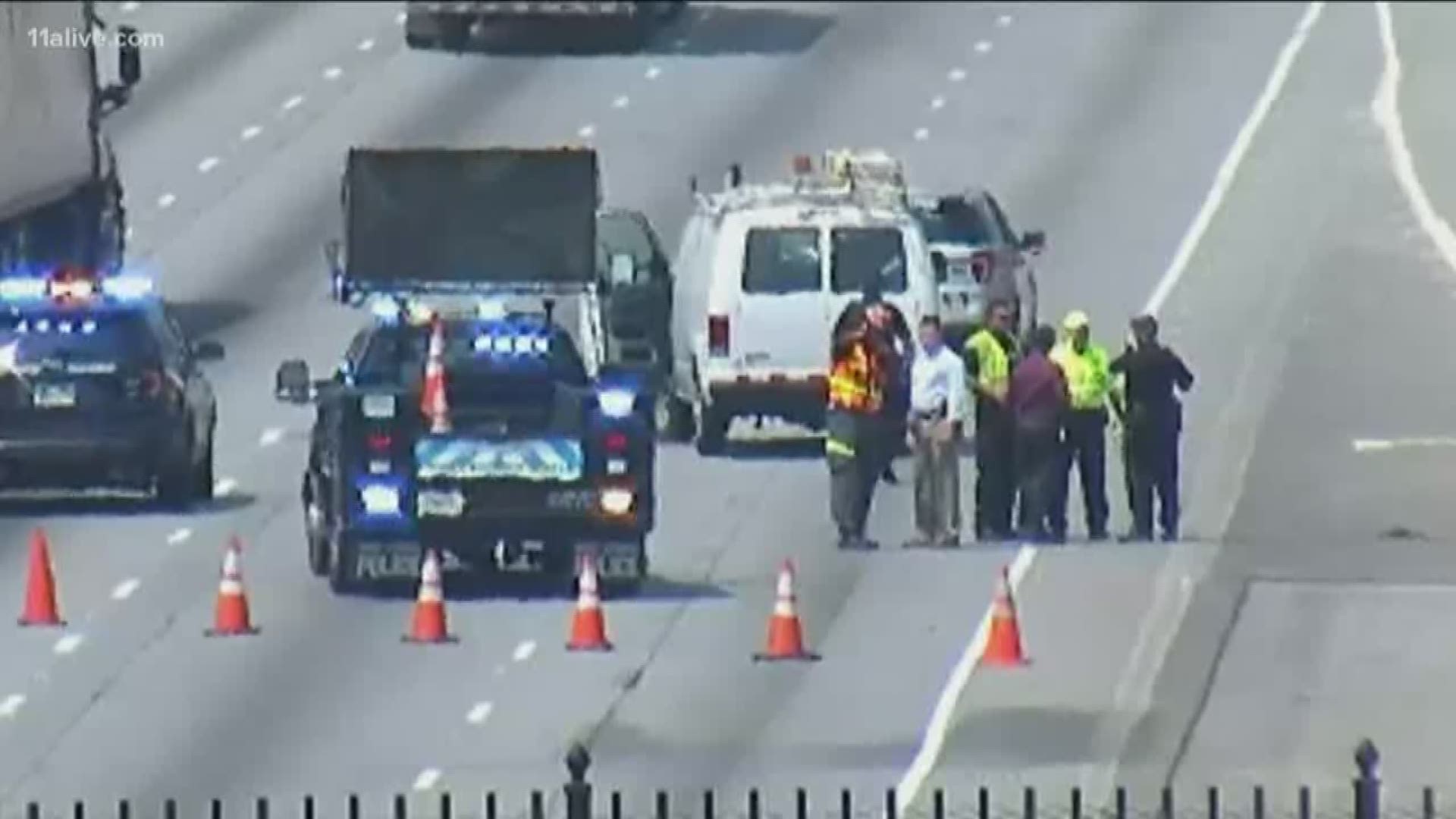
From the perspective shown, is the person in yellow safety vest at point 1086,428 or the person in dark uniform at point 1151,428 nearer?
the person in dark uniform at point 1151,428

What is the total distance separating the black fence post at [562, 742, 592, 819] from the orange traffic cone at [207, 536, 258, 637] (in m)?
13.1

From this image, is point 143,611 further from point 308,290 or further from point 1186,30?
point 1186,30

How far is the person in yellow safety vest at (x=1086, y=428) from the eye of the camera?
39.4 meters

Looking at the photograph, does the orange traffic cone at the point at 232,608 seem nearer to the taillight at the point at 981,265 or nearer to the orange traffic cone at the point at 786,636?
the orange traffic cone at the point at 786,636

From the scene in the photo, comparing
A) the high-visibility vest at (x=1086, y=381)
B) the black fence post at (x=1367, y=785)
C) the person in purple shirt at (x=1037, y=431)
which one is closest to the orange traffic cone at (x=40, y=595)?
the person in purple shirt at (x=1037, y=431)

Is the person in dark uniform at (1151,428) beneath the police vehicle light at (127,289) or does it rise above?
beneath

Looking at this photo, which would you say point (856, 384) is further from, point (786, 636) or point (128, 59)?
point (128, 59)

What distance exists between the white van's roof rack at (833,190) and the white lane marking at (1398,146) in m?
5.56

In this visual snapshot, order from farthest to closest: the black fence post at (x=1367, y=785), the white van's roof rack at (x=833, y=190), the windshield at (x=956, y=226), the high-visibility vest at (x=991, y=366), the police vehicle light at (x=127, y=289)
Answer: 1. the windshield at (x=956, y=226)
2. the white van's roof rack at (x=833, y=190)
3. the police vehicle light at (x=127, y=289)
4. the high-visibility vest at (x=991, y=366)
5. the black fence post at (x=1367, y=785)

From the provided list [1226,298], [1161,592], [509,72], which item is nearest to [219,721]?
[1161,592]

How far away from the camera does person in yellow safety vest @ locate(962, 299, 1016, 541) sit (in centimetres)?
3962

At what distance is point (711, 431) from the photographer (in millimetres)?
44625

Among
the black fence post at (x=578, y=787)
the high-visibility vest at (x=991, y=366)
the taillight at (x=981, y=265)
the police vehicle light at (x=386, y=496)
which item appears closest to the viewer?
the black fence post at (x=578, y=787)

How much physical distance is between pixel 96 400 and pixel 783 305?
5.86 m
